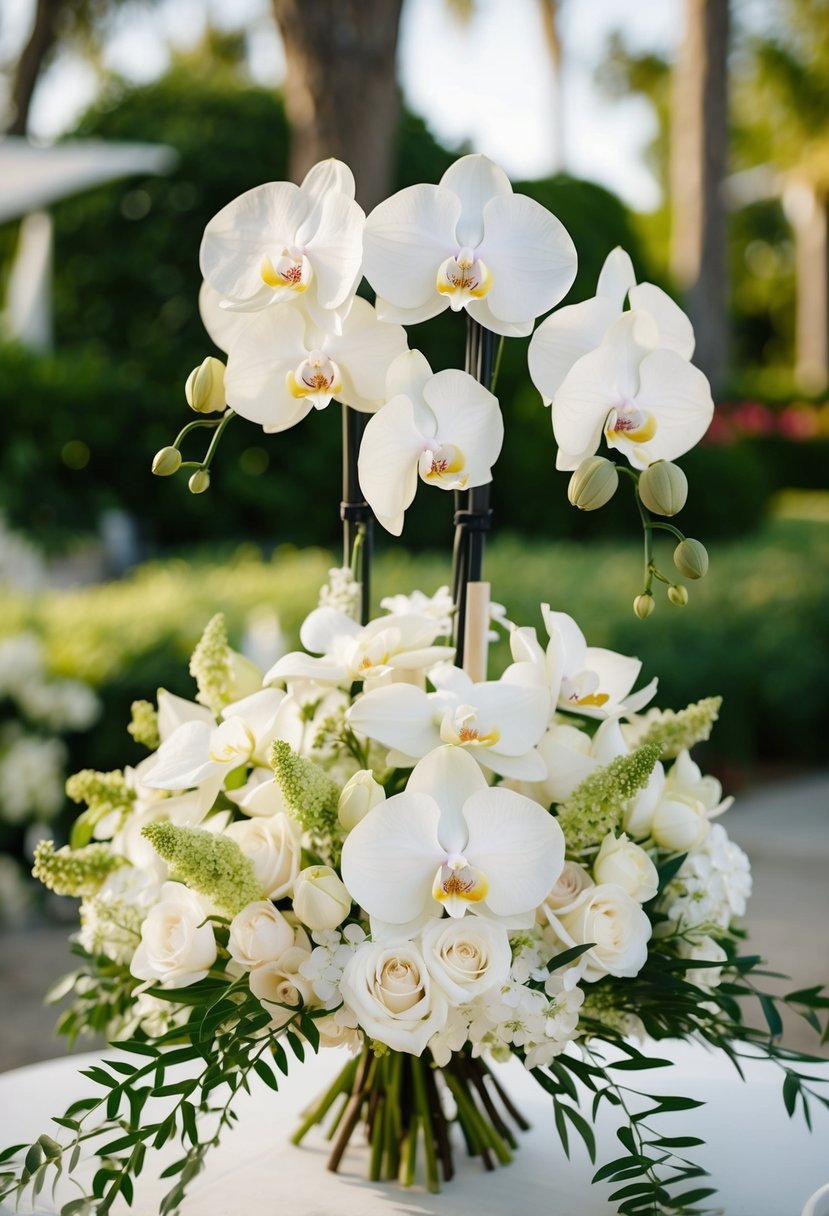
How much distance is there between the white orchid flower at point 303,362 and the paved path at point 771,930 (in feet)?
6.84

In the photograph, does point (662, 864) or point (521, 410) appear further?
point (521, 410)

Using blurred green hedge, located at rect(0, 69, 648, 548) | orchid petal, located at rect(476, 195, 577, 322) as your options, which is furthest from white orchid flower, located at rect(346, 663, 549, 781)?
blurred green hedge, located at rect(0, 69, 648, 548)

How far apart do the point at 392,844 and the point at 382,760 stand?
0.18 m

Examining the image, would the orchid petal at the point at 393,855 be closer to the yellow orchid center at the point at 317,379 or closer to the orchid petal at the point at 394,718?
the orchid petal at the point at 394,718

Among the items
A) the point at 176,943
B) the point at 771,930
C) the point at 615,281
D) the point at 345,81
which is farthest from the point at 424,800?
the point at 345,81

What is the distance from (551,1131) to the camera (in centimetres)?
125

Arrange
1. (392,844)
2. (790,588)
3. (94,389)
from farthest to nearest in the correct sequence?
1. (94,389)
2. (790,588)
3. (392,844)

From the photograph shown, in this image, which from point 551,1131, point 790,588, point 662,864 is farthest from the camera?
point 790,588

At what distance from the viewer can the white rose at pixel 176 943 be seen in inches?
39.5

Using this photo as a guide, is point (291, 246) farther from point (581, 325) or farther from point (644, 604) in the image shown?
point (644, 604)

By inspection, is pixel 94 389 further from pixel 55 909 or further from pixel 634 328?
pixel 634 328

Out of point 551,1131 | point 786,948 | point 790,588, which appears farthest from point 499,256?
point 790,588

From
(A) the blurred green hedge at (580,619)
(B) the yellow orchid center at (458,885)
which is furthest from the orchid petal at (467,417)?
(A) the blurred green hedge at (580,619)

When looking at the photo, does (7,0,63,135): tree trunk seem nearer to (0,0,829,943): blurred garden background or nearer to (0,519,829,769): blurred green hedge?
(0,0,829,943): blurred garden background
